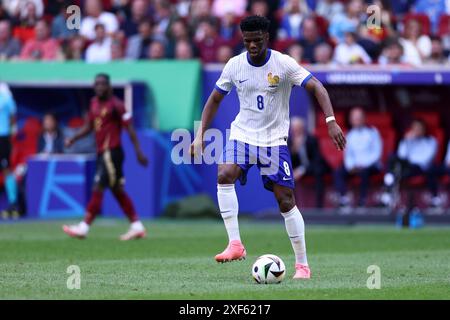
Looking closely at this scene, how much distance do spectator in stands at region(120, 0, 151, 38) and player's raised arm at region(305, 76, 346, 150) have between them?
13.4m

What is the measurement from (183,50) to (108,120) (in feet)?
20.5

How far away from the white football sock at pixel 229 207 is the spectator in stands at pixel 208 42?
12.0 metres

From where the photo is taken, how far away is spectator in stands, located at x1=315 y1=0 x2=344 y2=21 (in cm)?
2277

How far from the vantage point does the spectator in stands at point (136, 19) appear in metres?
23.6

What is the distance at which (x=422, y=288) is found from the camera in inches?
384

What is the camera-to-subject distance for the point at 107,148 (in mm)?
16453

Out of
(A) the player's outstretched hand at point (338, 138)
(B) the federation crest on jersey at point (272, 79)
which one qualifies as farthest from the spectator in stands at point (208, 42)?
(A) the player's outstretched hand at point (338, 138)

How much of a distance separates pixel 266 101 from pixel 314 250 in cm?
429

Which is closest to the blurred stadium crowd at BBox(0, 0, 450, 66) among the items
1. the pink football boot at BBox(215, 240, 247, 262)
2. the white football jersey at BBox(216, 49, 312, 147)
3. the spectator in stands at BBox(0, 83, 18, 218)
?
the spectator in stands at BBox(0, 83, 18, 218)

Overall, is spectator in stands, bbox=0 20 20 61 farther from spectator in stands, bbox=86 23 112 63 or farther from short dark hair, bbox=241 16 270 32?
short dark hair, bbox=241 16 270 32

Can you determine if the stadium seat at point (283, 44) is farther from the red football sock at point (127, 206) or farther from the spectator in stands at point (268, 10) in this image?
the red football sock at point (127, 206)

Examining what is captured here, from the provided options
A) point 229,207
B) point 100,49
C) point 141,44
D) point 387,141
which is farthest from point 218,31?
point 229,207
